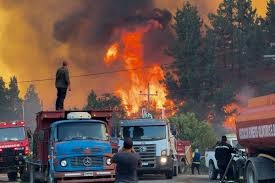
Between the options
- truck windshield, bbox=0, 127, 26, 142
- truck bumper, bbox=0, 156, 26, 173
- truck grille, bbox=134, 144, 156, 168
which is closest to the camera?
truck grille, bbox=134, 144, 156, 168

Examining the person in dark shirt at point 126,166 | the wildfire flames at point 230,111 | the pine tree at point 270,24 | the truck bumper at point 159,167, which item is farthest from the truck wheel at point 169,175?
the pine tree at point 270,24

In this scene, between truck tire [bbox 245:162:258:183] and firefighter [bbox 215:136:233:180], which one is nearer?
truck tire [bbox 245:162:258:183]

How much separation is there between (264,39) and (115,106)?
20.3 metres

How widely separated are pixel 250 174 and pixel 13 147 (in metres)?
13.9

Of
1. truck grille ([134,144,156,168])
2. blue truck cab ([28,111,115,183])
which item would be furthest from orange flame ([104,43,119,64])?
blue truck cab ([28,111,115,183])

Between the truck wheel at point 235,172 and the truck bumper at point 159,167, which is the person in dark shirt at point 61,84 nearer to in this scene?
the truck bumper at point 159,167

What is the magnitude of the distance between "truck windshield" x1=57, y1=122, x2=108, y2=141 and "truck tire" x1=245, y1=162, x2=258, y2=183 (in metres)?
4.66

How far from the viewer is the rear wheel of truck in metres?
19.4

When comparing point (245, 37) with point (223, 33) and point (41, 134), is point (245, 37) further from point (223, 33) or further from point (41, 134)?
point (41, 134)

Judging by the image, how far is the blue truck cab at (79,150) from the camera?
782 inches

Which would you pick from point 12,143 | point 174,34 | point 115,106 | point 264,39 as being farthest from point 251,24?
point 12,143

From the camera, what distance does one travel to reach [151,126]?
27609mm

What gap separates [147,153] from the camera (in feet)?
89.5

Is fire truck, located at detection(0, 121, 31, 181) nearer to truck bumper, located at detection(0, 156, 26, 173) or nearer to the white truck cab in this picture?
truck bumper, located at detection(0, 156, 26, 173)
